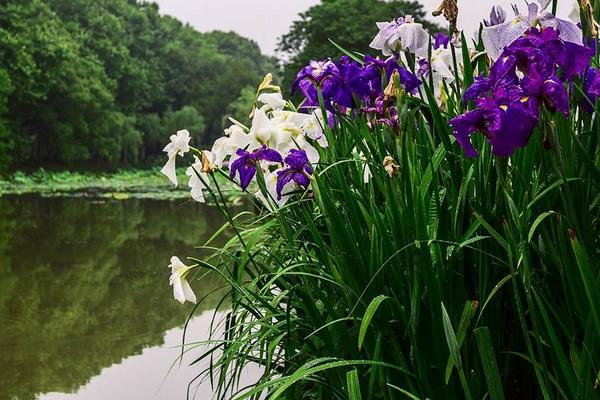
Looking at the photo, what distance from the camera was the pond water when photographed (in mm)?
2984

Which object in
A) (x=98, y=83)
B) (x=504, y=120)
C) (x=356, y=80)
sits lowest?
(x=504, y=120)

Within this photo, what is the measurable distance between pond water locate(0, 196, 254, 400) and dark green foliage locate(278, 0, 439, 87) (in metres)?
21.6

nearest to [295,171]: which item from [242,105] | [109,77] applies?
[109,77]

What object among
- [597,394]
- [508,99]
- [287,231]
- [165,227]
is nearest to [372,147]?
[287,231]

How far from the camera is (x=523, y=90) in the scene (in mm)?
1146

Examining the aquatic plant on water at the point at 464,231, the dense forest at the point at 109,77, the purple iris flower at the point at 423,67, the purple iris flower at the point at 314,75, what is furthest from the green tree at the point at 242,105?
the aquatic plant on water at the point at 464,231

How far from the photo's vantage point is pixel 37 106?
32.0m

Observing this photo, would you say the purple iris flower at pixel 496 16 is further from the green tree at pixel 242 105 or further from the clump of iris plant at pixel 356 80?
the green tree at pixel 242 105

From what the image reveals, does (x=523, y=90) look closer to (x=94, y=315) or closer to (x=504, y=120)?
(x=504, y=120)

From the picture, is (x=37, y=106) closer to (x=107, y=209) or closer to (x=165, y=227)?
(x=107, y=209)

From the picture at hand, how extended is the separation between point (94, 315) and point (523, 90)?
3509 mm

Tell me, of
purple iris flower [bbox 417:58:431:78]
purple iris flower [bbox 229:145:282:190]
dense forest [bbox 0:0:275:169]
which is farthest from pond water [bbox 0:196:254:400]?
dense forest [bbox 0:0:275:169]

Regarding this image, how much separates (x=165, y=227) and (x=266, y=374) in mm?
7792

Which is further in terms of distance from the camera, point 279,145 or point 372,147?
point 279,145
